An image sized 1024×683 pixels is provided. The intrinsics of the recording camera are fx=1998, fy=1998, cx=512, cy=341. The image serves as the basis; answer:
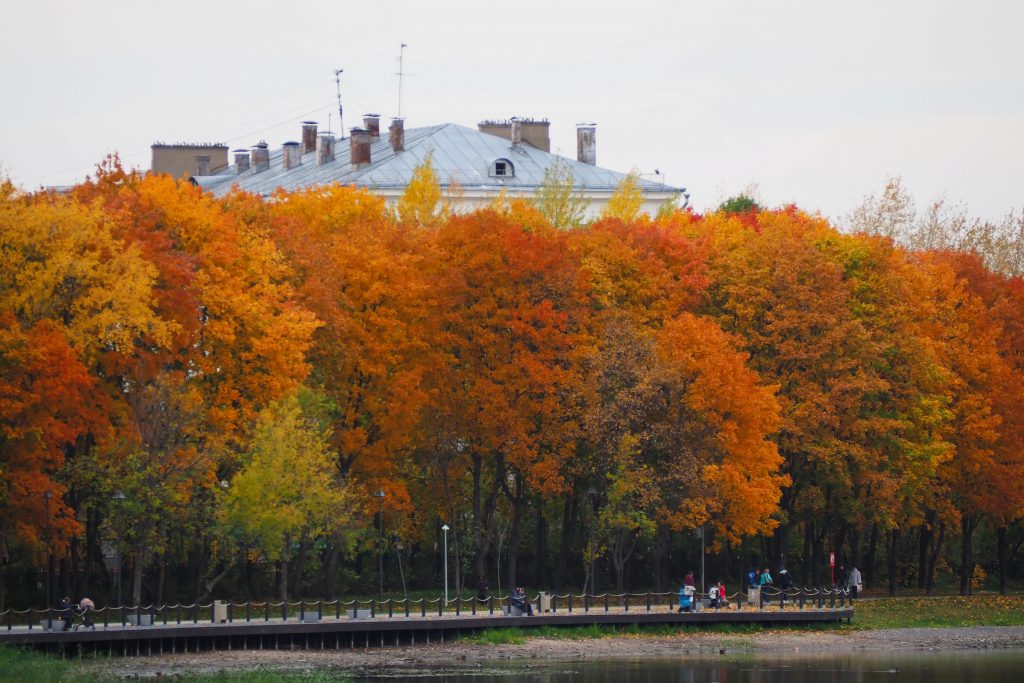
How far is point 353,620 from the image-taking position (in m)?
68.1

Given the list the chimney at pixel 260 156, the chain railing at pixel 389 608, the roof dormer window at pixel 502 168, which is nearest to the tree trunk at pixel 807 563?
the chain railing at pixel 389 608

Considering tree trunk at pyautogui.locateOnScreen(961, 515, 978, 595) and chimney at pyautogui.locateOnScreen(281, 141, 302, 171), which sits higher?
chimney at pyautogui.locateOnScreen(281, 141, 302, 171)

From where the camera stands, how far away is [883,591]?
8912 centimetres

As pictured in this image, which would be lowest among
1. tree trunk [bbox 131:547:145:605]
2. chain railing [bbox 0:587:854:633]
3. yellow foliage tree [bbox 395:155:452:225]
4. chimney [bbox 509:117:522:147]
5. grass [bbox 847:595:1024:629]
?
grass [bbox 847:595:1024:629]

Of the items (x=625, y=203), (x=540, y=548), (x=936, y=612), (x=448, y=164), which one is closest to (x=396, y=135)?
(x=448, y=164)

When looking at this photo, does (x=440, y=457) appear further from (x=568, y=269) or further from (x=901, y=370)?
(x=901, y=370)

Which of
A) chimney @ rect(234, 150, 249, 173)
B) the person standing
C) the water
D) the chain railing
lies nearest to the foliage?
the person standing

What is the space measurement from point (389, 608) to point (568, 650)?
664 centimetres

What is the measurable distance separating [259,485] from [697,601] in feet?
57.1

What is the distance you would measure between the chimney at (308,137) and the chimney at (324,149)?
Result: 7.48m

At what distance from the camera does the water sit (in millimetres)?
60406

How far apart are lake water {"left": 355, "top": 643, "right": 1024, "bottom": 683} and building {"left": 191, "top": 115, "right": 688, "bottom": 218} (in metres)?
53.5

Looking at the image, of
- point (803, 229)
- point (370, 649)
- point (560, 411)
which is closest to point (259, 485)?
point (370, 649)

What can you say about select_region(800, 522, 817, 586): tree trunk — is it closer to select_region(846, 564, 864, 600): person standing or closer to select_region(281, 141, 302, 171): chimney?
select_region(846, 564, 864, 600): person standing
